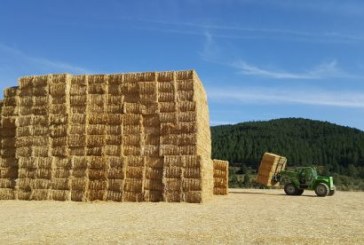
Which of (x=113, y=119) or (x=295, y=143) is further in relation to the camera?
(x=295, y=143)

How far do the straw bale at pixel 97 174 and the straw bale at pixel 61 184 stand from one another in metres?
0.99

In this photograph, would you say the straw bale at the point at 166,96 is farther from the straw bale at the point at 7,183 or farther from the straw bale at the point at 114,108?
the straw bale at the point at 7,183

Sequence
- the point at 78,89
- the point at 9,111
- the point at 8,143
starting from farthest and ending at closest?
the point at 9,111, the point at 8,143, the point at 78,89

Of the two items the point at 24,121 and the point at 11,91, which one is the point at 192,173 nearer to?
the point at 24,121

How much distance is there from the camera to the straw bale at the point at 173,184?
2070 cm

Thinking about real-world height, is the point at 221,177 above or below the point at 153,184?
above

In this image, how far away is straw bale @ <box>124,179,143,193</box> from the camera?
21156 mm

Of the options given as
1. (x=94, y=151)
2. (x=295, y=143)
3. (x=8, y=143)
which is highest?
(x=295, y=143)

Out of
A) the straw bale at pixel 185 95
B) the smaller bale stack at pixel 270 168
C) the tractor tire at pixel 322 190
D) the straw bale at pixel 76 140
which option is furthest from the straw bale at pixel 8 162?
the tractor tire at pixel 322 190

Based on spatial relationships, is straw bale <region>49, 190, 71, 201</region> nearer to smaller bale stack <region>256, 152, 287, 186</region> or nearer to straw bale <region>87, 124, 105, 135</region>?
straw bale <region>87, 124, 105, 135</region>

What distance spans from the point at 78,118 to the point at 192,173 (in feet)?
19.1

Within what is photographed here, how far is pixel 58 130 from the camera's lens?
22609 mm

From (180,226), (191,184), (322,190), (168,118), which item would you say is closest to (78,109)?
(168,118)

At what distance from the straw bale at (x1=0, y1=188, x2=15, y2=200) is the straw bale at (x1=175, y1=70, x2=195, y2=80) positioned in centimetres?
915
